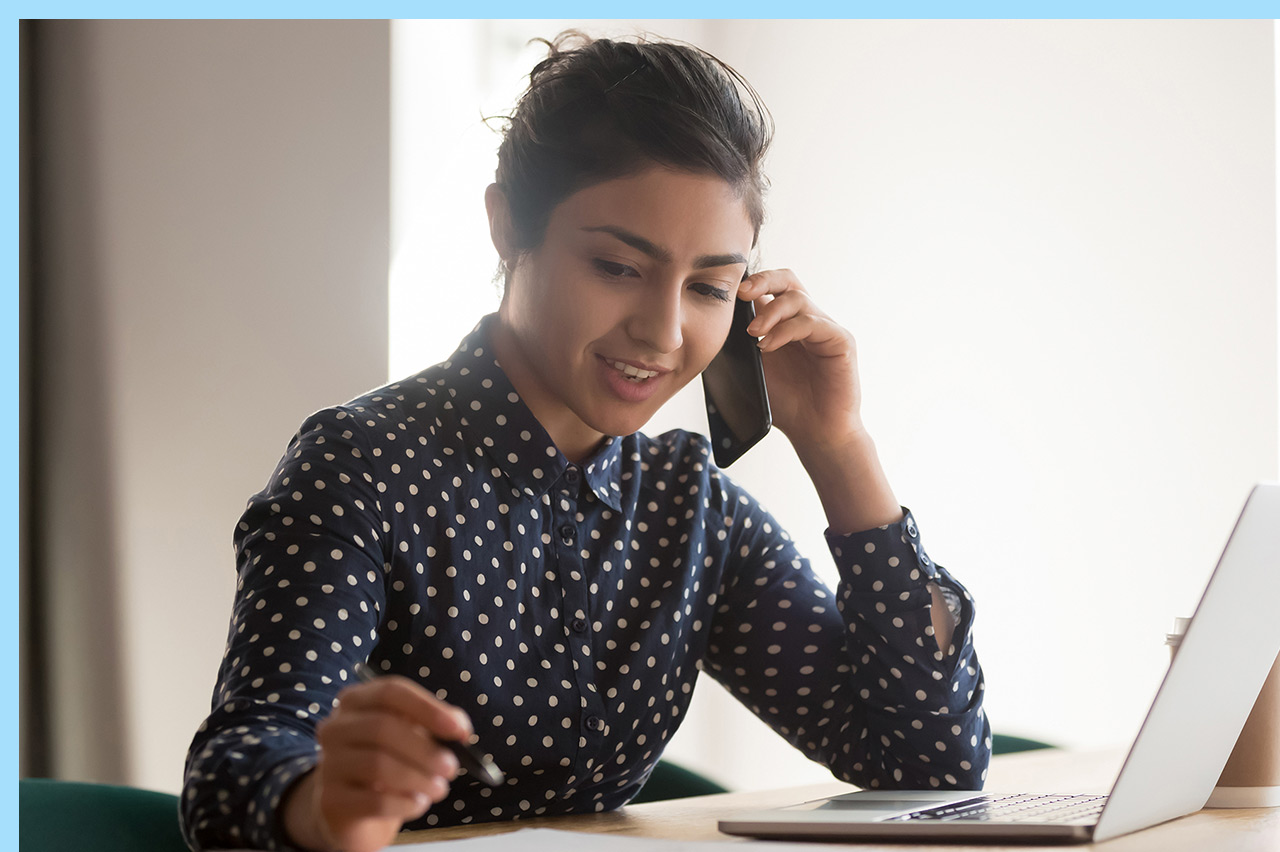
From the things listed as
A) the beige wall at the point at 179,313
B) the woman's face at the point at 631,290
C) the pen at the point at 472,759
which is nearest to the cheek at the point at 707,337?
the woman's face at the point at 631,290

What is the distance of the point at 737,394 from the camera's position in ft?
4.39

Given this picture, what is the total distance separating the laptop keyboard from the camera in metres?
0.82

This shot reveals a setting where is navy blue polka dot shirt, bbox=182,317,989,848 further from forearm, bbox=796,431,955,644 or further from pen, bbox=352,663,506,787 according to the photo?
pen, bbox=352,663,506,787

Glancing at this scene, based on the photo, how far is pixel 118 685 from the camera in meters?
2.78

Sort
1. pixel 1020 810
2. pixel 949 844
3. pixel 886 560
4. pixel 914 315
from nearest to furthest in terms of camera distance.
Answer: pixel 949 844 → pixel 1020 810 → pixel 886 560 → pixel 914 315

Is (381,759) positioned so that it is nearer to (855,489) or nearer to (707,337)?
(707,337)

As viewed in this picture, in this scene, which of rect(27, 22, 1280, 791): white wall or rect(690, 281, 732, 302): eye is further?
rect(27, 22, 1280, 791): white wall

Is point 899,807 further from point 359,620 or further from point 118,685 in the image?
point 118,685

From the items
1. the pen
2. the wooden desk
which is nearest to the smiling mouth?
the wooden desk

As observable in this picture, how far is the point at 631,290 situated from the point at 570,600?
305 millimetres

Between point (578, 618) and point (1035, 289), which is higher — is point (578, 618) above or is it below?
below

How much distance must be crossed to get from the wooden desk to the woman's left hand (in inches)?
15.7

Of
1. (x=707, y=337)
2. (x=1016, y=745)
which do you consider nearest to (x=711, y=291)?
(x=707, y=337)

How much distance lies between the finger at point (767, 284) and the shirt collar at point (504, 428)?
24 cm
